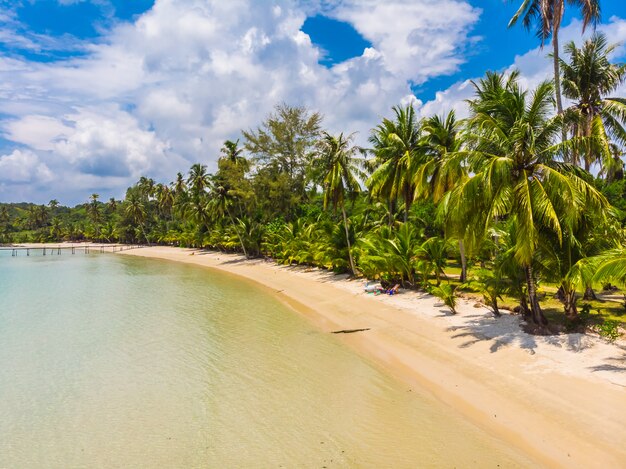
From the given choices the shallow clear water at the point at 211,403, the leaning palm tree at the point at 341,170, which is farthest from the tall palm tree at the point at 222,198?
the shallow clear water at the point at 211,403

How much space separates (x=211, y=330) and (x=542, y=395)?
1180 centimetres

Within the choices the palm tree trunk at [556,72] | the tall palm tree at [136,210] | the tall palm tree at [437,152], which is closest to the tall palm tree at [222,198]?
the tall palm tree at [437,152]

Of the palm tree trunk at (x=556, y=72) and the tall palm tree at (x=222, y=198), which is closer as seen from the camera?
the palm tree trunk at (x=556, y=72)

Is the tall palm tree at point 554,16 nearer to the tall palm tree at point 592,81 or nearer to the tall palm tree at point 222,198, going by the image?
the tall palm tree at point 592,81

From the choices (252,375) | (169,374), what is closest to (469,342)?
(252,375)

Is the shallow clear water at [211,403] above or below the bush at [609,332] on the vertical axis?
below

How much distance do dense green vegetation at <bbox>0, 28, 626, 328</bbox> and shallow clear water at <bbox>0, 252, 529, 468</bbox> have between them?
4.98 meters

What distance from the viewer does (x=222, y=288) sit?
2577 cm

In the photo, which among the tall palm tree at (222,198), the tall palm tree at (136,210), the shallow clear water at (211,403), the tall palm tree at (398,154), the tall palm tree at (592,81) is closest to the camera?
the shallow clear water at (211,403)

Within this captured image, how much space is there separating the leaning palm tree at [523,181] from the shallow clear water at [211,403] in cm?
510

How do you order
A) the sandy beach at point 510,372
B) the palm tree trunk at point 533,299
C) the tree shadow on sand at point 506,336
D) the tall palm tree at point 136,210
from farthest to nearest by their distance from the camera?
the tall palm tree at point 136,210, the palm tree trunk at point 533,299, the tree shadow on sand at point 506,336, the sandy beach at point 510,372

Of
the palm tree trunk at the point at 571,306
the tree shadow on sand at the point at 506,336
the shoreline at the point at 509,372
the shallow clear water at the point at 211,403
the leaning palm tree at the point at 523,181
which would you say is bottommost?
the shallow clear water at the point at 211,403

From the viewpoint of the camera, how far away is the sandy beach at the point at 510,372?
6340 mm

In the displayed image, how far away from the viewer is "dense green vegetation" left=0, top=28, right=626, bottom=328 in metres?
9.83
